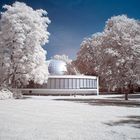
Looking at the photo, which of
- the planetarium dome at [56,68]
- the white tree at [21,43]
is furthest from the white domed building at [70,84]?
the white tree at [21,43]

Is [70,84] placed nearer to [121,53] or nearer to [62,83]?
[62,83]

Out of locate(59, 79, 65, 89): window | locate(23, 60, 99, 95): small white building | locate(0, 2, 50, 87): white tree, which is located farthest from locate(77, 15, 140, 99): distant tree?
locate(59, 79, 65, 89): window

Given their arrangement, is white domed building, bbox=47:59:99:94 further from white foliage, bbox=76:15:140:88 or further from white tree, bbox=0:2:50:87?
white foliage, bbox=76:15:140:88

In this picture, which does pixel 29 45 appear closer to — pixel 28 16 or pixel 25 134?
pixel 28 16

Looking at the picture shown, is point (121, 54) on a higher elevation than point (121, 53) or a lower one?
lower

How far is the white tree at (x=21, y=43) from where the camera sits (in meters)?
40.4

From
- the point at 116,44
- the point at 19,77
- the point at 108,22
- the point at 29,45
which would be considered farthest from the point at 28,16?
the point at 116,44

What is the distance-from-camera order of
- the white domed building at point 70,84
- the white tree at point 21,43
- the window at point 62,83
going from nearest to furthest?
1. the white tree at point 21,43
2. the white domed building at point 70,84
3. the window at point 62,83

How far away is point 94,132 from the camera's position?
40.0 ft

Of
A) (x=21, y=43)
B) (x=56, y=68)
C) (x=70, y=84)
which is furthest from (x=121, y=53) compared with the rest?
(x=56, y=68)

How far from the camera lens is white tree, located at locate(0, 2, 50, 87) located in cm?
4041

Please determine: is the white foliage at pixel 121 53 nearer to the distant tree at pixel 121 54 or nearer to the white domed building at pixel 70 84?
the distant tree at pixel 121 54

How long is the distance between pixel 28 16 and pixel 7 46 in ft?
18.8

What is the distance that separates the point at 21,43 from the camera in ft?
131
